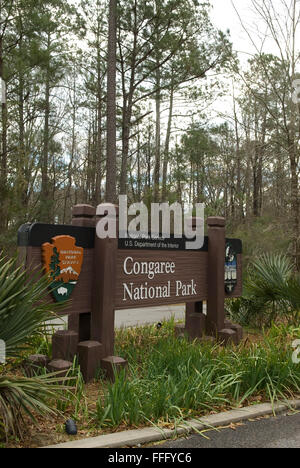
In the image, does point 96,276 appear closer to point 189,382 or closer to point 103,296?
point 103,296

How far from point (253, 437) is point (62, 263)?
2.39m

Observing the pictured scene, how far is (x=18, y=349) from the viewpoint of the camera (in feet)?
11.9

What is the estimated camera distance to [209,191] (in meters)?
32.9

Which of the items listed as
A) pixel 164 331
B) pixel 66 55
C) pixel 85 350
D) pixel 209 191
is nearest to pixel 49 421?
pixel 85 350

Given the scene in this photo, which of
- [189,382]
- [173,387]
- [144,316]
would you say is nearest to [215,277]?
[189,382]

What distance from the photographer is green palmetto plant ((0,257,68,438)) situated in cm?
321

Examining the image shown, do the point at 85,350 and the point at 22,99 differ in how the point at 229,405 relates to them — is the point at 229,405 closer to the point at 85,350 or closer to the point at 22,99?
the point at 85,350

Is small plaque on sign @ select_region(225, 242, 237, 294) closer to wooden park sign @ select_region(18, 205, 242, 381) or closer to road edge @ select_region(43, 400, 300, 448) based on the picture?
wooden park sign @ select_region(18, 205, 242, 381)

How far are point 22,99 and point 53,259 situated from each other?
14532 mm

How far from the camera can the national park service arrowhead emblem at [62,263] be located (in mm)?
4719

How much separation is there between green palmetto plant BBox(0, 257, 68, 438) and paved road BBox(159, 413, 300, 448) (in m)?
0.97

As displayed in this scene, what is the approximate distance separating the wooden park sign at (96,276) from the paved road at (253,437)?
4.91ft

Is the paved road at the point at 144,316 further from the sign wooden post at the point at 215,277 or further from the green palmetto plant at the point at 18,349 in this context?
the green palmetto plant at the point at 18,349

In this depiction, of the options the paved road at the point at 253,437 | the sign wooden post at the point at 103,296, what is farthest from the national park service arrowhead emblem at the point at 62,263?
the paved road at the point at 253,437
